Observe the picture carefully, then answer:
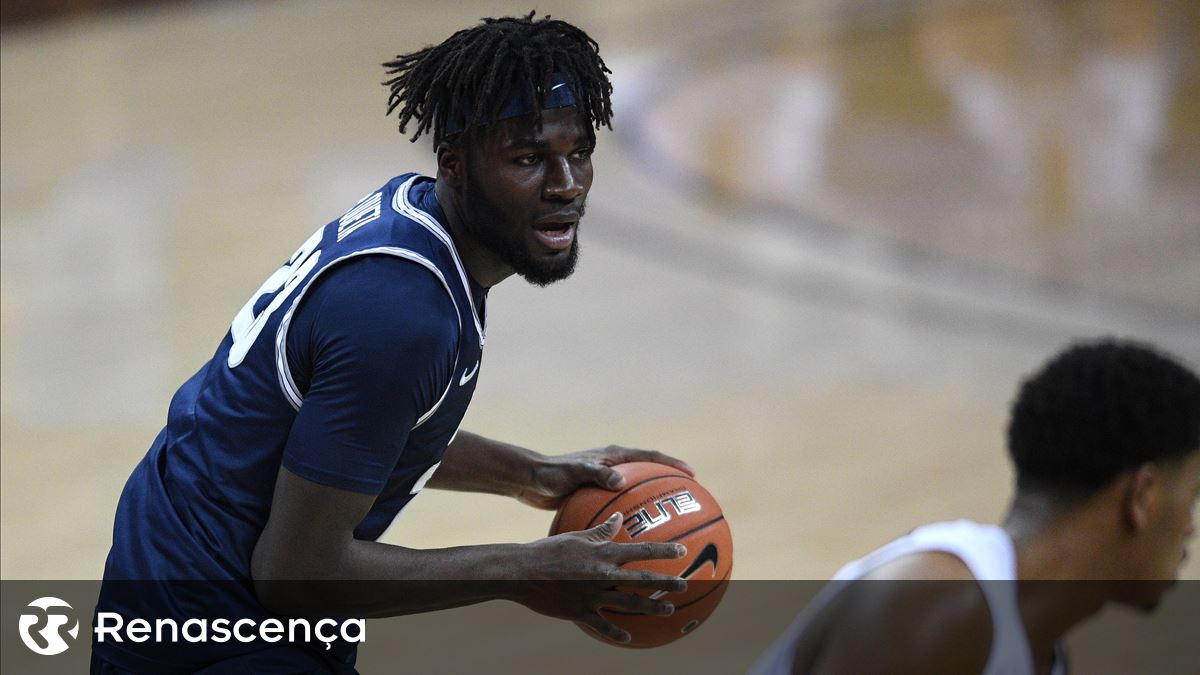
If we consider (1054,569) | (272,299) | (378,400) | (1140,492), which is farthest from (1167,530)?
(272,299)

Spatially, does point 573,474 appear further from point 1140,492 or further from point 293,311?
point 1140,492

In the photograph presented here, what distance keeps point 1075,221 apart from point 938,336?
229 centimetres

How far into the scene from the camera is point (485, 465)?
338cm

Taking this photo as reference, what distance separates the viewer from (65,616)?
5008mm

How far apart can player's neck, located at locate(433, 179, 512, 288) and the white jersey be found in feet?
2.95

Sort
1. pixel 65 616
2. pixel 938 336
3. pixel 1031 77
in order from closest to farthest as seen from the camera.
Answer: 1. pixel 65 616
2. pixel 938 336
3. pixel 1031 77

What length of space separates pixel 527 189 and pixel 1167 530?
4.03ft

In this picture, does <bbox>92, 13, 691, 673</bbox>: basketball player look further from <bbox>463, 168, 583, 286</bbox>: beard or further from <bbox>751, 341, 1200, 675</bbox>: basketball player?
<bbox>751, 341, 1200, 675</bbox>: basketball player

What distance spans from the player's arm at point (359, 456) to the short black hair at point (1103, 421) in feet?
2.68

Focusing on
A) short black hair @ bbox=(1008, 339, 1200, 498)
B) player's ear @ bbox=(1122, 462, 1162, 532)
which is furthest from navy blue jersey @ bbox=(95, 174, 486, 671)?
player's ear @ bbox=(1122, 462, 1162, 532)

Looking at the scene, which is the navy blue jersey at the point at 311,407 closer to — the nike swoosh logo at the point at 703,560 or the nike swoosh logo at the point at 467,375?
the nike swoosh logo at the point at 467,375

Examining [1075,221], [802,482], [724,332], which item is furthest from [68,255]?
[1075,221]

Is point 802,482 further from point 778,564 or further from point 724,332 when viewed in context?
point 724,332

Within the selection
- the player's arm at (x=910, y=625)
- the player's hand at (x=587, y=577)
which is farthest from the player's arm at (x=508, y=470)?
the player's arm at (x=910, y=625)
